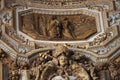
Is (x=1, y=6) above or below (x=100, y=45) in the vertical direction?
above

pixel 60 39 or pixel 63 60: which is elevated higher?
pixel 60 39

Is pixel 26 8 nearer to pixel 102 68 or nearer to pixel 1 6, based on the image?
pixel 1 6

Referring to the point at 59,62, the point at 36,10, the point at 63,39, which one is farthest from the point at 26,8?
the point at 59,62

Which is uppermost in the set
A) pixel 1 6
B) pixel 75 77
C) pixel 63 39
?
pixel 1 6

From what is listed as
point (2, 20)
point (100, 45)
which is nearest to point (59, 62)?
point (100, 45)

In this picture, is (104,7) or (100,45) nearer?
(100,45)

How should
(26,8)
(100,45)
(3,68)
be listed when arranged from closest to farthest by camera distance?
(3,68), (100,45), (26,8)

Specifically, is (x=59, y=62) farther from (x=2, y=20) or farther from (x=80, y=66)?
(x=2, y=20)

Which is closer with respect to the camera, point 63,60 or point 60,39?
point 63,60

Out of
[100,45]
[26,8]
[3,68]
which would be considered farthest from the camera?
[26,8]
